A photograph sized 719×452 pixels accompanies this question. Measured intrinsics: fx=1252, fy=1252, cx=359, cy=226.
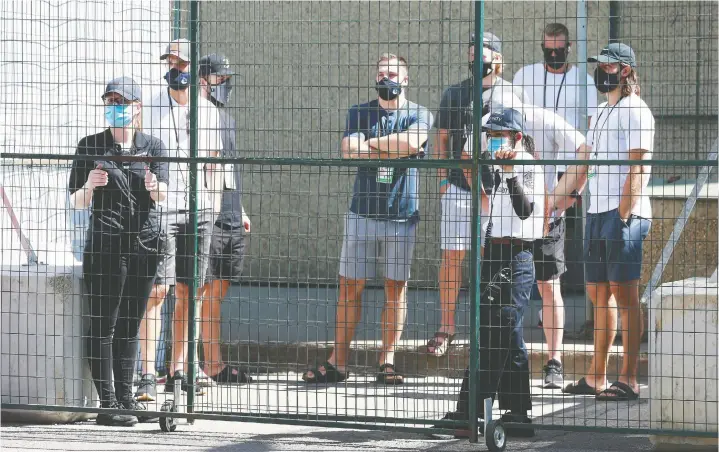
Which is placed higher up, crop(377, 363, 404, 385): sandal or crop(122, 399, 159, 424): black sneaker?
crop(377, 363, 404, 385): sandal

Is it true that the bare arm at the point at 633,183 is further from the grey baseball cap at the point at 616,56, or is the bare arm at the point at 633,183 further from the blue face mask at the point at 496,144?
the blue face mask at the point at 496,144

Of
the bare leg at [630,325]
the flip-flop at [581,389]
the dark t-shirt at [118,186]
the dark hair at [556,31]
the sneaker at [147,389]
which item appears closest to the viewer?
the dark t-shirt at [118,186]

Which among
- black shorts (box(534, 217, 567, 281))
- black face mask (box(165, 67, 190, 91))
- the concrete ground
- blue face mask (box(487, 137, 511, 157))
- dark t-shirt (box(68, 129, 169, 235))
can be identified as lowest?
the concrete ground

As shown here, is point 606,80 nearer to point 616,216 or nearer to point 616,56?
point 616,56

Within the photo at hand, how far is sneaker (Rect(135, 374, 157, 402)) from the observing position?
7.18m

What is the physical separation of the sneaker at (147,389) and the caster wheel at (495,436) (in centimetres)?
212

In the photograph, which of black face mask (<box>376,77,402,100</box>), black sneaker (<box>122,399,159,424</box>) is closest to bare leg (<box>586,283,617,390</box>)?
black face mask (<box>376,77,402,100</box>)

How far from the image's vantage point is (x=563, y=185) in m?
7.21

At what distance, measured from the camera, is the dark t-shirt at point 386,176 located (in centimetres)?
684

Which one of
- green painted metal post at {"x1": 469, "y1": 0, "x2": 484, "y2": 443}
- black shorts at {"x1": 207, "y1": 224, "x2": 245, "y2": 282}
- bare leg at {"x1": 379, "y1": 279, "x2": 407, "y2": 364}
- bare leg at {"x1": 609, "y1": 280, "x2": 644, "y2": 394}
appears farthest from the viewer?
black shorts at {"x1": 207, "y1": 224, "x2": 245, "y2": 282}

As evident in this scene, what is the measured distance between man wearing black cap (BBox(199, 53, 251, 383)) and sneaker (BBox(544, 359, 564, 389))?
6.08ft

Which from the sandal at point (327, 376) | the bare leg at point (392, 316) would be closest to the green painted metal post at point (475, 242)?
the bare leg at point (392, 316)

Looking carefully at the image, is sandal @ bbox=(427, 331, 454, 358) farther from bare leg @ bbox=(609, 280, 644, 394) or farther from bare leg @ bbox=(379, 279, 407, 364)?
bare leg @ bbox=(609, 280, 644, 394)

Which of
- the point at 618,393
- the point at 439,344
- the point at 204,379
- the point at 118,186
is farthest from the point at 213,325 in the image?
the point at 618,393
